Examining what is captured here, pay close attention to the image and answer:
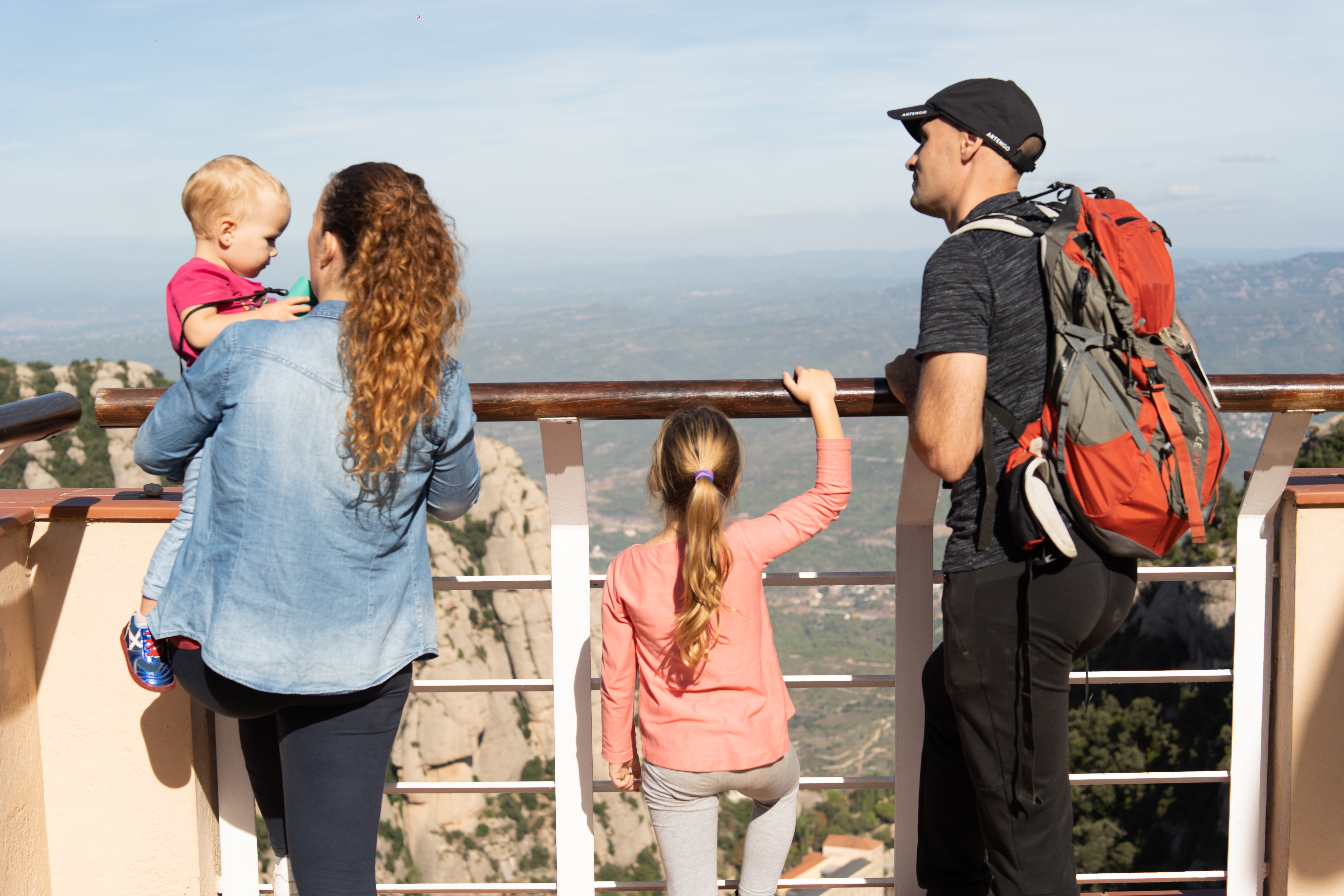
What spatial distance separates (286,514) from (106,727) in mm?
1018

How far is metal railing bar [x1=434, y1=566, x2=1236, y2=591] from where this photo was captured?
6.40 feet

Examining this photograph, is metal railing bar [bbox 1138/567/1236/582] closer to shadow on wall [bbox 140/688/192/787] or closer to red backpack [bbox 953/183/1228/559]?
red backpack [bbox 953/183/1228/559]

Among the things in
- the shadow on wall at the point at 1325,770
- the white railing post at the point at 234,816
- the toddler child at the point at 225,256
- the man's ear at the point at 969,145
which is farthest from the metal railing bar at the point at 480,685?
the shadow on wall at the point at 1325,770

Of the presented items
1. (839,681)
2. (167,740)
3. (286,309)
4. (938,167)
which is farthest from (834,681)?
(167,740)

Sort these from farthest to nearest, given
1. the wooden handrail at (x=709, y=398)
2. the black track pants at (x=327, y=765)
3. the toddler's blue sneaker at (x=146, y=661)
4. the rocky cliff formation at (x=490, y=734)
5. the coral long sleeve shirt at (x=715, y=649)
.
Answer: the rocky cliff formation at (x=490, y=734), the wooden handrail at (x=709, y=398), the coral long sleeve shirt at (x=715, y=649), the toddler's blue sneaker at (x=146, y=661), the black track pants at (x=327, y=765)

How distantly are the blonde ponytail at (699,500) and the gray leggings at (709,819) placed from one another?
24cm

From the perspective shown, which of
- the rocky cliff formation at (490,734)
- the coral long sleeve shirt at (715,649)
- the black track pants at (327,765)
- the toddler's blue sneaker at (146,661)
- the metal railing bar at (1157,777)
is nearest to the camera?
the black track pants at (327,765)

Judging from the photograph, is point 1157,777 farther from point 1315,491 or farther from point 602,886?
point 602,886

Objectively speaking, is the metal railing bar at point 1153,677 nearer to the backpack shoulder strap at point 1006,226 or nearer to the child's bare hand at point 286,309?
the backpack shoulder strap at point 1006,226

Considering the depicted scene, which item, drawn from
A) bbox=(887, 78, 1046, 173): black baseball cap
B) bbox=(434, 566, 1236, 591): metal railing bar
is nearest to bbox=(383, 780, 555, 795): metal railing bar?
bbox=(434, 566, 1236, 591): metal railing bar

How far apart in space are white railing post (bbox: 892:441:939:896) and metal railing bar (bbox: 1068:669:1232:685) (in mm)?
317

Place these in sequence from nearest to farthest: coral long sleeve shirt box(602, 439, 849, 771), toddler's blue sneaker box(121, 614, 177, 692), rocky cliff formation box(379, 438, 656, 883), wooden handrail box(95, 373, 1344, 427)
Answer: toddler's blue sneaker box(121, 614, 177, 692), coral long sleeve shirt box(602, 439, 849, 771), wooden handrail box(95, 373, 1344, 427), rocky cliff formation box(379, 438, 656, 883)

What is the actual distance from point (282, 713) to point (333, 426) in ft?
1.62

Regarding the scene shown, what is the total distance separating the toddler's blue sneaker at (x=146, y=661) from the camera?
1.67m
